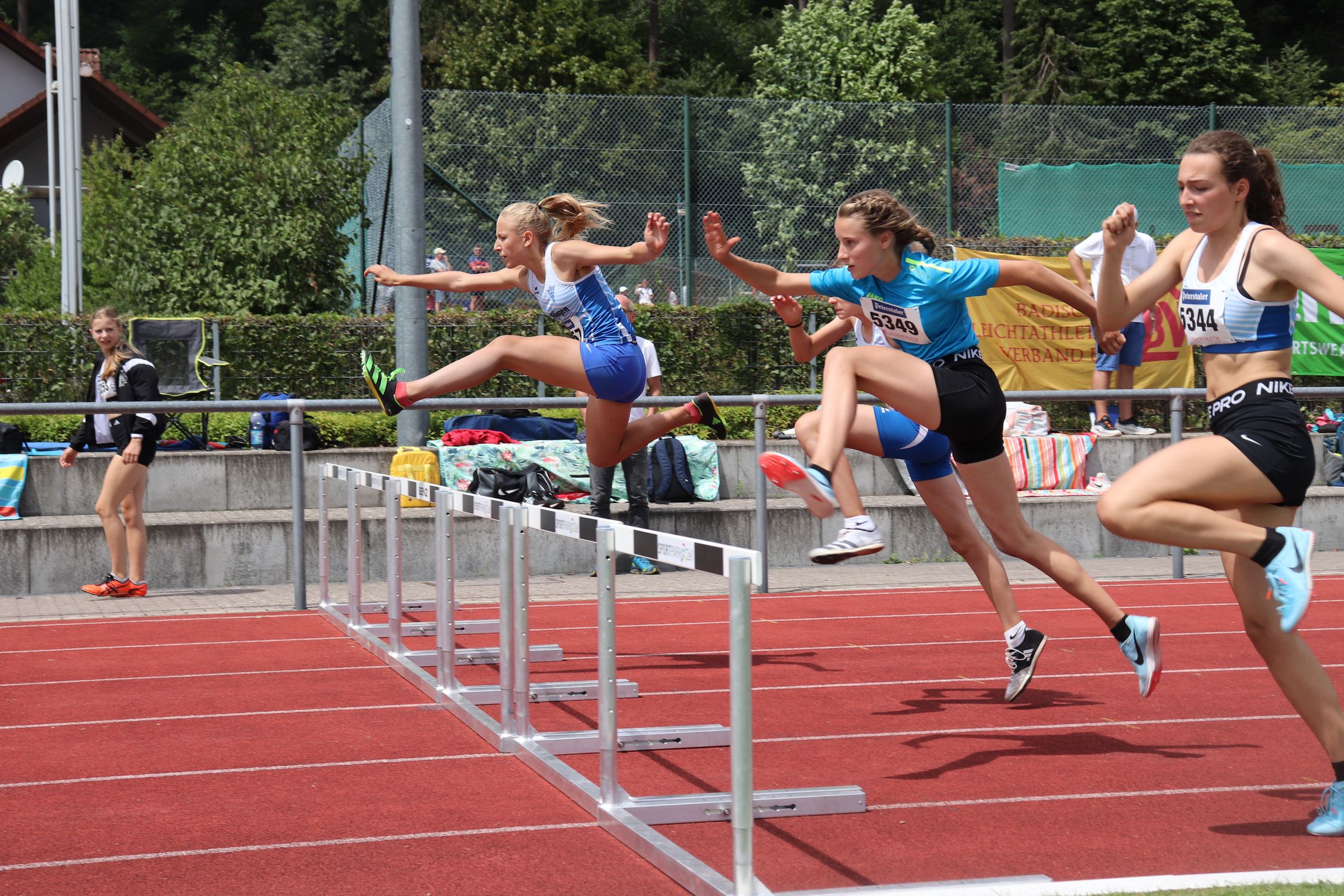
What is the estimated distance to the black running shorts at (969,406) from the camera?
17.9ft

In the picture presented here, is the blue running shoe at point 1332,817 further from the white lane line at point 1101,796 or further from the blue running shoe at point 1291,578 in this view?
the blue running shoe at point 1291,578

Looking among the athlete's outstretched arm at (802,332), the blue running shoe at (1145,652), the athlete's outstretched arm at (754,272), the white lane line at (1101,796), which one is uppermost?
the athlete's outstretched arm at (754,272)

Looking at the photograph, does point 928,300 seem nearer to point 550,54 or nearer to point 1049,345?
point 1049,345

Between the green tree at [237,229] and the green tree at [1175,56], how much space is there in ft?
95.1

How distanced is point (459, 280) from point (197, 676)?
2.46 metres

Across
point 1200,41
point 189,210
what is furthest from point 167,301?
point 1200,41

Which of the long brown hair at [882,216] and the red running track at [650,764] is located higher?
Answer: the long brown hair at [882,216]

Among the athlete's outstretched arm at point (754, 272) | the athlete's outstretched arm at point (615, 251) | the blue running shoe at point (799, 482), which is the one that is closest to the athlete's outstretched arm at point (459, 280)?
the athlete's outstretched arm at point (615, 251)

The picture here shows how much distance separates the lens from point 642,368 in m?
6.91

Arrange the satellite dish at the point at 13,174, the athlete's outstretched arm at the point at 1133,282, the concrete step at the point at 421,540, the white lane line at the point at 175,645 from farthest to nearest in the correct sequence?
1. the satellite dish at the point at 13,174
2. the concrete step at the point at 421,540
3. the white lane line at the point at 175,645
4. the athlete's outstretched arm at the point at 1133,282

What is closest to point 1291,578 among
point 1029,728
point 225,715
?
point 1029,728

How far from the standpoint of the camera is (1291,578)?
158 inches

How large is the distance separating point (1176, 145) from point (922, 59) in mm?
19226

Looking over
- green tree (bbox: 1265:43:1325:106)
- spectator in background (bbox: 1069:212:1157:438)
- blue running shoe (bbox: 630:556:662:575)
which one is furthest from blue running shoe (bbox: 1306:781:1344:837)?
green tree (bbox: 1265:43:1325:106)
